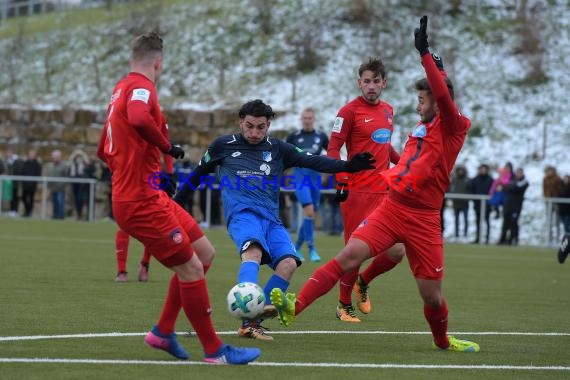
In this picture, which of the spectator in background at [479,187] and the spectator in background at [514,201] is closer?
the spectator in background at [514,201]

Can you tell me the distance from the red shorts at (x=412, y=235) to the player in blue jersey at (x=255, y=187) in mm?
658

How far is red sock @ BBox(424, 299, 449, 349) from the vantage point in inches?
319

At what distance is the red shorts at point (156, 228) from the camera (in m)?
6.94

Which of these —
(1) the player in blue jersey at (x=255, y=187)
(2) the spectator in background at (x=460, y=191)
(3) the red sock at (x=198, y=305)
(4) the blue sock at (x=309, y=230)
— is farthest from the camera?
(2) the spectator in background at (x=460, y=191)

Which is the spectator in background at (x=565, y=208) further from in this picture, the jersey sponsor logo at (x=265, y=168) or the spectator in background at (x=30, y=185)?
the jersey sponsor logo at (x=265, y=168)

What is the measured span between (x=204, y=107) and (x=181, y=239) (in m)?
28.8

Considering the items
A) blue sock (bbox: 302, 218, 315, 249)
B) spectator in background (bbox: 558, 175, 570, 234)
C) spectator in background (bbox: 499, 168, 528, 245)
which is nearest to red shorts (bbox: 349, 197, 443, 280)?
blue sock (bbox: 302, 218, 315, 249)

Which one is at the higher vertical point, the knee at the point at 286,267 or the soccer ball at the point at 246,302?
the knee at the point at 286,267

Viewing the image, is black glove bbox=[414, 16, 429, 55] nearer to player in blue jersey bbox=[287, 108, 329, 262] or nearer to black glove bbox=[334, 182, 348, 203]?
black glove bbox=[334, 182, 348, 203]

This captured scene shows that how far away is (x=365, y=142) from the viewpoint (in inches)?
422

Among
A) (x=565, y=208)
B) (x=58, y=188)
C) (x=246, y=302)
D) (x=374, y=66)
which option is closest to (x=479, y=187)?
(x=565, y=208)

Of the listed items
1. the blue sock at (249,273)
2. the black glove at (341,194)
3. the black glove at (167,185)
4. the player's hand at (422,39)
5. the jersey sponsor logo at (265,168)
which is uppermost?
the player's hand at (422,39)

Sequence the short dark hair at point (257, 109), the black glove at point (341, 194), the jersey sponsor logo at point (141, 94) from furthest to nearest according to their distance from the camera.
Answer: the black glove at point (341, 194) → the short dark hair at point (257, 109) → the jersey sponsor logo at point (141, 94)

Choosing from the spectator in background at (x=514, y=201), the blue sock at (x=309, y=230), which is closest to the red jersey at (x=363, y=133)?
the blue sock at (x=309, y=230)
